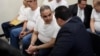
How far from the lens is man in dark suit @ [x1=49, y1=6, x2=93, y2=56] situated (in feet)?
5.25

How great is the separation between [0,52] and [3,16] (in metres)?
3.71

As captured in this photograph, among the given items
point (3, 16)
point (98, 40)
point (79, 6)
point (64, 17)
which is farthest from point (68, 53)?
point (3, 16)

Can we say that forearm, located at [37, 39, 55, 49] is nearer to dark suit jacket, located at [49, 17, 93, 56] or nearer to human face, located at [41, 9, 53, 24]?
human face, located at [41, 9, 53, 24]

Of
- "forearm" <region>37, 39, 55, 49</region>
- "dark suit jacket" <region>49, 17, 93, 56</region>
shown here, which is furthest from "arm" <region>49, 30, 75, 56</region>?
"forearm" <region>37, 39, 55, 49</region>

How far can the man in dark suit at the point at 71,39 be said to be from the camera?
5.25ft

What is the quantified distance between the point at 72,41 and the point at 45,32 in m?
0.88

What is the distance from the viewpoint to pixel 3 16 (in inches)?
167

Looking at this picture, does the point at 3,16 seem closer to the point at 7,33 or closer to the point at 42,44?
the point at 7,33

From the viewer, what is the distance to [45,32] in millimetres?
2449

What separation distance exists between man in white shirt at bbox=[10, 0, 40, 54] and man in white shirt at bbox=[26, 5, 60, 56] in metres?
0.32

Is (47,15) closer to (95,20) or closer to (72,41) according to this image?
(72,41)

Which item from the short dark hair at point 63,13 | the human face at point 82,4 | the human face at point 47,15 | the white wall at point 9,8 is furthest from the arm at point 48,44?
the white wall at point 9,8

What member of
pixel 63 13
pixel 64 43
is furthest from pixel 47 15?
pixel 64 43

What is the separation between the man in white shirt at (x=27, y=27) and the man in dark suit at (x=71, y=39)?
1157 millimetres
